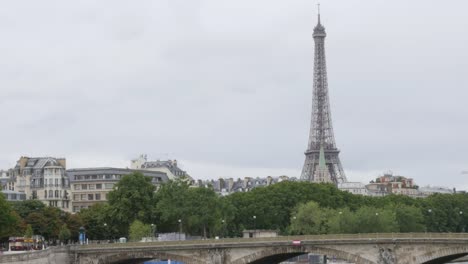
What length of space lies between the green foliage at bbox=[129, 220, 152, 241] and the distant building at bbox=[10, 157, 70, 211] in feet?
181

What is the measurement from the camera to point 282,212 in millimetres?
159750

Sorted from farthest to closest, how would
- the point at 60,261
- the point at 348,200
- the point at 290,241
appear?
the point at 348,200 → the point at 60,261 → the point at 290,241

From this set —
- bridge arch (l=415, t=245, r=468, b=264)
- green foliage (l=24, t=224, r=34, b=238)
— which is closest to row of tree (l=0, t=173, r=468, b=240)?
green foliage (l=24, t=224, r=34, b=238)

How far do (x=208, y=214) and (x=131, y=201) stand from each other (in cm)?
1051

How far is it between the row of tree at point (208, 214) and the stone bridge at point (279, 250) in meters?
25.2

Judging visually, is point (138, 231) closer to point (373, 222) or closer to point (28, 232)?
point (28, 232)

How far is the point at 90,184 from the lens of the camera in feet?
602

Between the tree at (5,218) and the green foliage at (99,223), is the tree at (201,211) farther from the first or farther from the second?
the tree at (5,218)

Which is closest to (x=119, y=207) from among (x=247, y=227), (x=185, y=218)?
(x=185, y=218)

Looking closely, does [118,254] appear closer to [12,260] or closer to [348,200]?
[12,260]

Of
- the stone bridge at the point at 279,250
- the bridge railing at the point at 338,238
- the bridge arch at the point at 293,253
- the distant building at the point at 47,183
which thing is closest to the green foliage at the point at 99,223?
the distant building at the point at 47,183

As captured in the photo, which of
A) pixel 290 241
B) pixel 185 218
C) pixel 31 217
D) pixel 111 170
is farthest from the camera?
pixel 111 170

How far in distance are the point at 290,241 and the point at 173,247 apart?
461 inches

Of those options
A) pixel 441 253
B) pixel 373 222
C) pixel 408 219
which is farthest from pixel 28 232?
pixel 441 253
